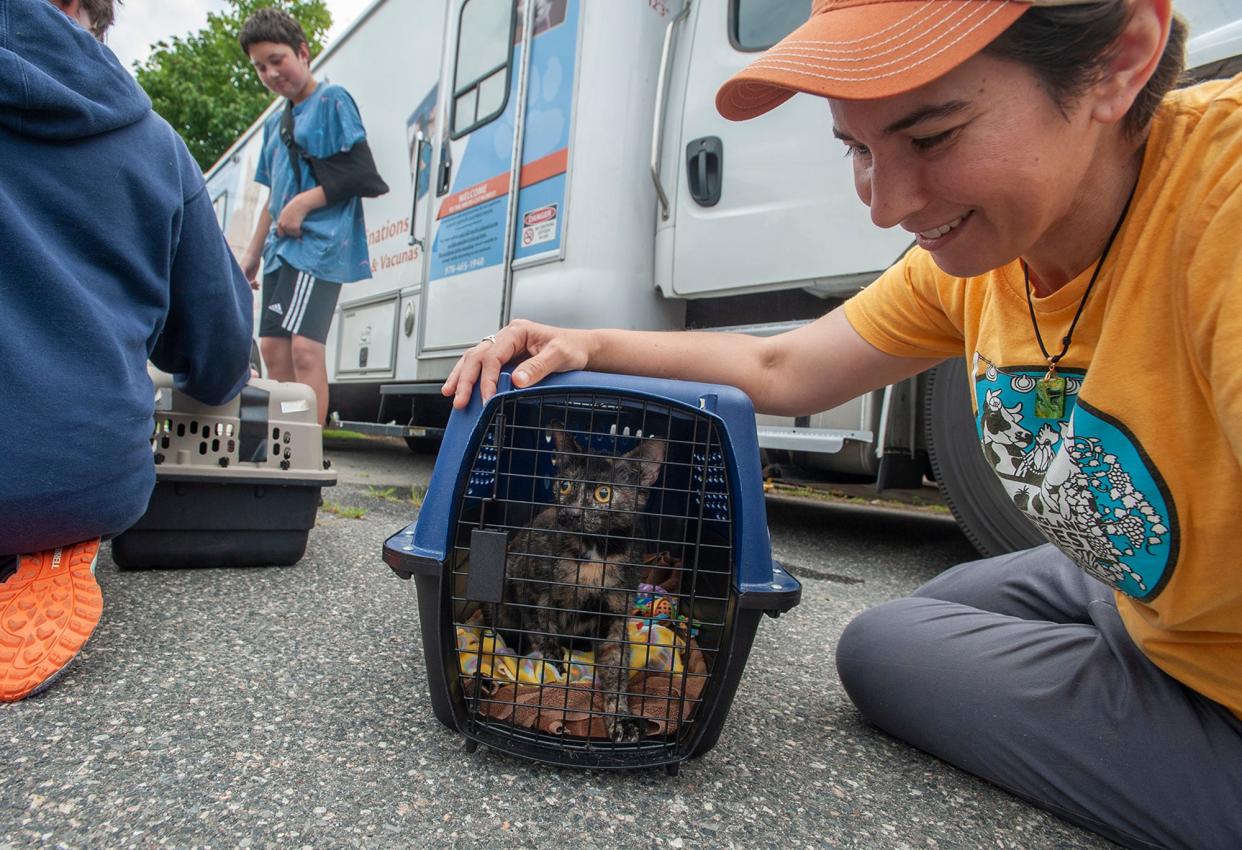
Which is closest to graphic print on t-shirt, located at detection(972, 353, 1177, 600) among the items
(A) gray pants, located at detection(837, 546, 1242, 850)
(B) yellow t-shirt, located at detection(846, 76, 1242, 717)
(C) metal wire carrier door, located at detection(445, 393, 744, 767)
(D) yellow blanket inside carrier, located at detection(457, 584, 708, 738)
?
(B) yellow t-shirt, located at detection(846, 76, 1242, 717)

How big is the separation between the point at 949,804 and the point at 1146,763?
0.93 ft

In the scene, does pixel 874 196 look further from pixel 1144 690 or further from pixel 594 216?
pixel 594 216

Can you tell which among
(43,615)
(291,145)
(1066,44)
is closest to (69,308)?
(43,615)

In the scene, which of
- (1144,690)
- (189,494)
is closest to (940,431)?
(1144,690)

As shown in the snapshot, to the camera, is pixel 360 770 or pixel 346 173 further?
pixel 346 173

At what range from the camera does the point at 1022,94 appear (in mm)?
765

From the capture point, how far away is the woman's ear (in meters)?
0.77

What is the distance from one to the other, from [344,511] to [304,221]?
1423mm

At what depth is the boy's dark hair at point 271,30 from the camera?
3.28 m

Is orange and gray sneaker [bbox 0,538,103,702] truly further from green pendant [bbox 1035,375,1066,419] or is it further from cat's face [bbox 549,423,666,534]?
green pendant [bbox 1035,375,1066,419]

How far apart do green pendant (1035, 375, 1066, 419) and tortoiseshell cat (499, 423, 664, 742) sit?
60 centimetres

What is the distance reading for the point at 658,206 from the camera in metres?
3.16

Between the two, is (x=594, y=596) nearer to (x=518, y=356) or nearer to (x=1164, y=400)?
(x=518, y=356)

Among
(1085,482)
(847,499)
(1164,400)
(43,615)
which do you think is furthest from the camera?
(847,499)
